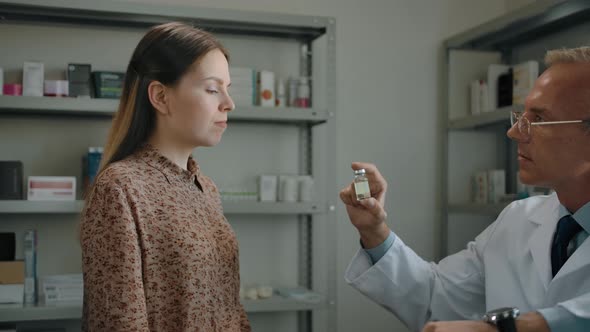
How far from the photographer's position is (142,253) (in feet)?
4.01

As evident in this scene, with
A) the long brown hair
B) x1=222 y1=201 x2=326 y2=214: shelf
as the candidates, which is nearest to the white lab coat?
the long brown hair

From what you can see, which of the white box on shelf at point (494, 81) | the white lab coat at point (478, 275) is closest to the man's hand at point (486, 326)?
the white lab coat at point (478, 275)

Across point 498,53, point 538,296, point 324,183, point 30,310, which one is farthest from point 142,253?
point 498,53

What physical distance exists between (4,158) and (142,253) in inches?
67.2

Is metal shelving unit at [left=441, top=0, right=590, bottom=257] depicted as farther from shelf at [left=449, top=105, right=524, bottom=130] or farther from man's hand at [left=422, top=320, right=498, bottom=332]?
man's hand at [left=422, top=320, right=498, bottom=332]

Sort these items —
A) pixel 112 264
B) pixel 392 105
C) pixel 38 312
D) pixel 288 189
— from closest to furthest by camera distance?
1. pixel 112 264
2. pixel 38 312
3. pixel 288 189
4. pixel 392 105

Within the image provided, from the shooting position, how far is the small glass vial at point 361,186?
4.44ft

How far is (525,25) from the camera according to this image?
2.78 m

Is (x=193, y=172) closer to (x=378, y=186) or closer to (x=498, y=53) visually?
(x=378, y=186)

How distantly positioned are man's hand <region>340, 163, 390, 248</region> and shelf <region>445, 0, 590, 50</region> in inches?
52.5

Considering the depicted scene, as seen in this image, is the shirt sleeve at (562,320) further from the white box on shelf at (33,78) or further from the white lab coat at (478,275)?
the white box on shelf at (33,78)

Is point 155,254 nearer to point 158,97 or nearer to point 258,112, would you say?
point 158,97

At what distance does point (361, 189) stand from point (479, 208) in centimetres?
165

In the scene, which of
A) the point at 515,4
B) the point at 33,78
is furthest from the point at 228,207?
the point at 515,4
